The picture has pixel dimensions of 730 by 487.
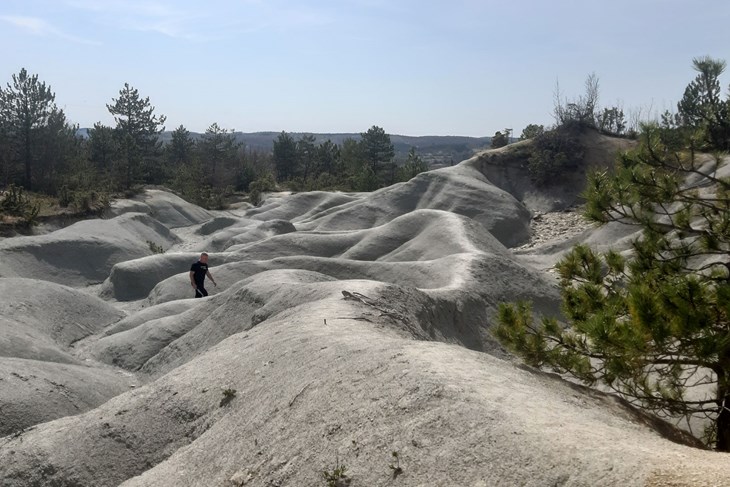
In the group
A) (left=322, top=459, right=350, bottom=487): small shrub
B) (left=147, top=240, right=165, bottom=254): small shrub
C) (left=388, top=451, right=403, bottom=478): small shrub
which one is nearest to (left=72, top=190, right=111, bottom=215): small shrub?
(left=147, top=240, right=165, bottom=254): small shrub

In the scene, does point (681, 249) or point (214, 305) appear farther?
point (214, 305)

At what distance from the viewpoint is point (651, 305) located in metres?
5.57

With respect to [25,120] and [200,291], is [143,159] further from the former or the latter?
[200,291]

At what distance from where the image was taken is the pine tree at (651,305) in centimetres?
570

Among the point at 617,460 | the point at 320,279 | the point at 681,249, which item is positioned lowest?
the point at 320,279

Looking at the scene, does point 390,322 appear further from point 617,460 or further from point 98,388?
point 617,460

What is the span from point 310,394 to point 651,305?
2.94 m

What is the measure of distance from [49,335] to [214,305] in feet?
11.7

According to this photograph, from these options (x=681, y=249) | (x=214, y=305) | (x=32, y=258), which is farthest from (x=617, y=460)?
(x=32, y=258)

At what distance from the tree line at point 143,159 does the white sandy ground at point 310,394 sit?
21.7 meters

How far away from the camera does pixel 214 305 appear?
46.8 feet

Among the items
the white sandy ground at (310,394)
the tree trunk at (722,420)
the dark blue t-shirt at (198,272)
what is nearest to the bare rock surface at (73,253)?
the white sandy ground at (310,394)

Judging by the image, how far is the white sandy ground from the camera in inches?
183

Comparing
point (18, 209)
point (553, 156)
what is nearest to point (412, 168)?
point (553, 156)
